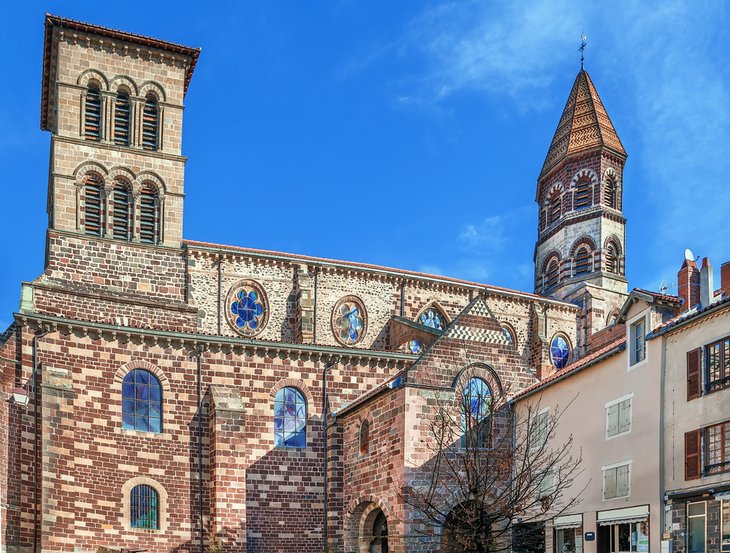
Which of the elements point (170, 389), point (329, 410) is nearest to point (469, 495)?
point (329, 410)

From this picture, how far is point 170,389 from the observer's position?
36.0 metres

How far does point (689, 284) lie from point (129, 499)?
65.6 feet

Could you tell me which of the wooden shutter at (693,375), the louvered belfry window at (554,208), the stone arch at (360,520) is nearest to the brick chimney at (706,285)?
the wooden shutter at (693,375)

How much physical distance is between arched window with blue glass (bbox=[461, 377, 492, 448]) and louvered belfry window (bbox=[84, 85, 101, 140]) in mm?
20558

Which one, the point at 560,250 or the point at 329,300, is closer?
the point at 329,300

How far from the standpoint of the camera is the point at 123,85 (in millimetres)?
44688

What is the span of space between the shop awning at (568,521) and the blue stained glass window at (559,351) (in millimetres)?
21002

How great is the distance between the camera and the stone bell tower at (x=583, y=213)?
5966 cm

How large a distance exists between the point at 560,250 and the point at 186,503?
33.7 metres

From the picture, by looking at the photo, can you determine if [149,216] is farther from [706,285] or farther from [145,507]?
[706,285]

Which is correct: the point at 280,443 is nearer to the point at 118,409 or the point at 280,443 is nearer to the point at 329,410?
the point at 329,410

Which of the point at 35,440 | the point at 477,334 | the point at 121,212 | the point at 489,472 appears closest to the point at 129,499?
the point at 35,440

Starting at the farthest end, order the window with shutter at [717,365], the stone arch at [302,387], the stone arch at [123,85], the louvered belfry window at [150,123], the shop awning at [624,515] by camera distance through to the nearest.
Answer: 1. the louvered belfry window at [150,123]
2. the stone arch at [123,85]
3. the stone arch at [302,387]
4. the shop awning at [624,515]
5. the window with shutter at [717,365]

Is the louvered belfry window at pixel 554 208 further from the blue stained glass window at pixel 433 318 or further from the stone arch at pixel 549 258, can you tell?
the blue stained glass window at pixel 433 318
